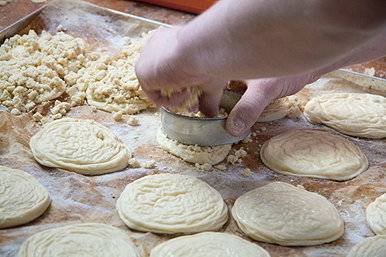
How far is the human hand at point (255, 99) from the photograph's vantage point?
1932mm

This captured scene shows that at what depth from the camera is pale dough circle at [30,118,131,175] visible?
6.04 feet

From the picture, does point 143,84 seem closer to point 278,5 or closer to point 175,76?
point 175,76

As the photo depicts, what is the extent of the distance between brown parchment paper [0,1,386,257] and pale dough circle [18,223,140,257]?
6 centimetres

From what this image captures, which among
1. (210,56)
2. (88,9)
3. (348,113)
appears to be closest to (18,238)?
(210,56)

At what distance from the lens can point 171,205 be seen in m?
1.66

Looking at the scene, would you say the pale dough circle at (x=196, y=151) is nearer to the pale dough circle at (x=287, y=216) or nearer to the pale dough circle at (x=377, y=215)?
the pale dough circle at (x=287, y=216)

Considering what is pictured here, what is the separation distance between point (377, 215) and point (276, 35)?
3.79ft

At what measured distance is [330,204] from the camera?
173 cm

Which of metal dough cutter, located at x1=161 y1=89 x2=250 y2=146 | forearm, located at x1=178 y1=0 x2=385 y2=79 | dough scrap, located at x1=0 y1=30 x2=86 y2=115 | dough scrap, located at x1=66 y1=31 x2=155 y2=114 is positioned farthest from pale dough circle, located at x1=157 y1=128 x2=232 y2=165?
dough scrap, located at x1=0 y1=30 x2=86 y2=115

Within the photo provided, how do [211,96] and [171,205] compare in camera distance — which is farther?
[211,96]

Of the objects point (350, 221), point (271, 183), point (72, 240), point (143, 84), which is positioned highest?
point (143, 84)

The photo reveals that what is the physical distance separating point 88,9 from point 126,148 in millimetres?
1984

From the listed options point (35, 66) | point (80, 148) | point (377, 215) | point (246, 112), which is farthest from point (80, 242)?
point (35, 66)

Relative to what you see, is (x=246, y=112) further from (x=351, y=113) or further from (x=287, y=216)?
(x=351, y=113)
